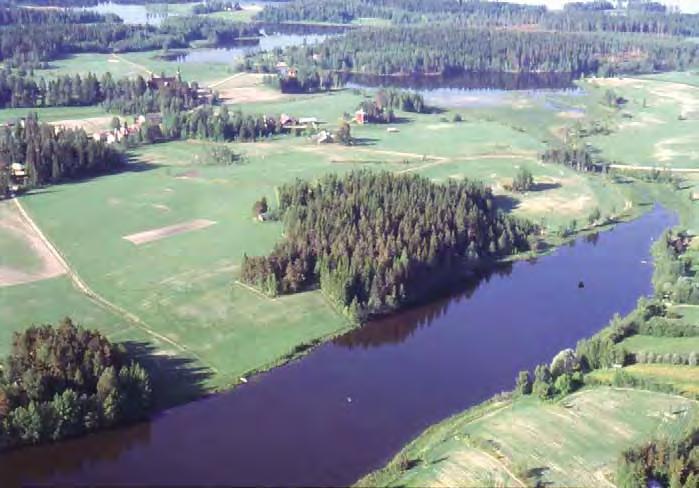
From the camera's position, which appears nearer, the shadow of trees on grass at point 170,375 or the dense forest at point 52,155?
the shadow of trees on grass at point 170,375

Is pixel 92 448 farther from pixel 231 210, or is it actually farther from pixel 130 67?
pixel 130 67

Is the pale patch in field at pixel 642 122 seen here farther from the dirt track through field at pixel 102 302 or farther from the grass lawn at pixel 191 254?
the dirt track through field at pixel 102 302

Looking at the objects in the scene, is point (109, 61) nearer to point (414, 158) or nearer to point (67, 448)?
point (414, 158)

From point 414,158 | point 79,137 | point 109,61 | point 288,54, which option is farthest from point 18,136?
point 288,54

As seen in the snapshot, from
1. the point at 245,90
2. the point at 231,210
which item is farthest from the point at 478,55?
the point at 231,210

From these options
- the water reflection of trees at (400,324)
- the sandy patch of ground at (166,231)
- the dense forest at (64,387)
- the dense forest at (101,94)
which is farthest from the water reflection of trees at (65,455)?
the dense forest at (101,94)

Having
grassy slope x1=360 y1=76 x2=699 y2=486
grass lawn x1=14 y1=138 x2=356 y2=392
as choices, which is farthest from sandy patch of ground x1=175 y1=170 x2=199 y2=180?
grassy slope x1=360 y1=76 x2=699 y2=486

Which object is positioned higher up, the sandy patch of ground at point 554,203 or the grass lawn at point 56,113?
the grass lawn at point 56,113

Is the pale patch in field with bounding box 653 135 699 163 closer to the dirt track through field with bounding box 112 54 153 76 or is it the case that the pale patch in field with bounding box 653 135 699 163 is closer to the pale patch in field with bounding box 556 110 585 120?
the pale patch in field with bounding box 556 110 585 120
